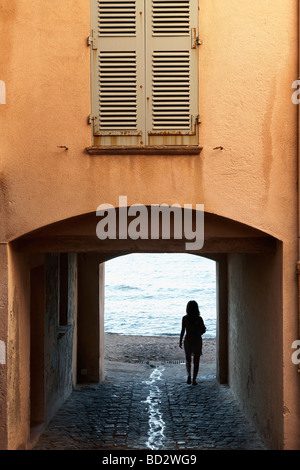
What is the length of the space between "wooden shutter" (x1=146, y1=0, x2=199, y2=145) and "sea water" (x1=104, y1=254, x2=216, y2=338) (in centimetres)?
2704

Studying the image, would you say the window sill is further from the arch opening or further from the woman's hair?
the arch opening

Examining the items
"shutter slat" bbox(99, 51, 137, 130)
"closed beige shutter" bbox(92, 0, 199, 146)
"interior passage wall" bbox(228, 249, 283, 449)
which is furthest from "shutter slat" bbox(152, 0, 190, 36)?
"interior passage wall" bbox(228, 249, 283, 449)

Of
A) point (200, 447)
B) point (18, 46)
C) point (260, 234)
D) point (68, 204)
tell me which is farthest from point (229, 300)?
point (18, 46)

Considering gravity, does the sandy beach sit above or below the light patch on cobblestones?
below

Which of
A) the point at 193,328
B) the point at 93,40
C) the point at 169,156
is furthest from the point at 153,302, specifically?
the point at 93,40

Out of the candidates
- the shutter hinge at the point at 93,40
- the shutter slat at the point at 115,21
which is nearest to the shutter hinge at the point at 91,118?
the shutter hinge at the point at 93,40

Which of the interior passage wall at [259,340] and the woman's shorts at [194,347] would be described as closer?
the interior passage wall at [259,340]

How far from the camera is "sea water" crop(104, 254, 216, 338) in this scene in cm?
4338

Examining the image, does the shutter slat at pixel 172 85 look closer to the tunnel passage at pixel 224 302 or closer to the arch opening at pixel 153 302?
the tunnel passage at pixel 224 302

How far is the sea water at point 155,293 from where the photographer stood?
43.4m

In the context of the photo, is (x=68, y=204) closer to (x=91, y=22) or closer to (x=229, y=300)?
(x=91, y=22)

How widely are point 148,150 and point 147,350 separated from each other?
1535 centimetres

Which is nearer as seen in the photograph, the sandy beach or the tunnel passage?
the tunnel passage

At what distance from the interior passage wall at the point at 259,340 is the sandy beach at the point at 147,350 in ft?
24.6
